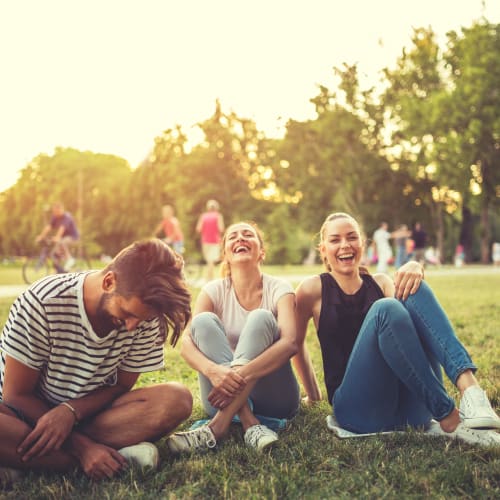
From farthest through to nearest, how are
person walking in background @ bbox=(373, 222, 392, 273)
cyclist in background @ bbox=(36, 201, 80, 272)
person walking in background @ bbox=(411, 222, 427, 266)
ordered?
person walking in background @ bbox=(411, 222, 427, 266)
person walking in background @ bbox=(373, 222, 392, 273)
cyclist in background @ bbox=(36, 201, 80, 272)

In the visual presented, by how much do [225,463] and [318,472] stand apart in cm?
46

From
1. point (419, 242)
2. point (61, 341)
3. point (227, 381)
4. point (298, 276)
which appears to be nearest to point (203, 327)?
point (227, 381)

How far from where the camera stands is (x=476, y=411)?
3129 mm

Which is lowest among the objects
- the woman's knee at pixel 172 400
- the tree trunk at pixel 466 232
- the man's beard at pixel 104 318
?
the woman's knee at pixel 172 400

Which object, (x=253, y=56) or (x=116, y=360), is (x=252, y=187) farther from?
(x=116, y=360)

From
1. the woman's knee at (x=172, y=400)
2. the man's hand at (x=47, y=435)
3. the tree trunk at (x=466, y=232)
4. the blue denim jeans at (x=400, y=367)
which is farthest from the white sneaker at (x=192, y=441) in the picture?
the tree trunk at (x=466, y=232)

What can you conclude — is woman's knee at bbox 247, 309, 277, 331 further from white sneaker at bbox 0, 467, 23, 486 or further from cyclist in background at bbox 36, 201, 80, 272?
cyclist in background at bbox 36, 201, 80, 272

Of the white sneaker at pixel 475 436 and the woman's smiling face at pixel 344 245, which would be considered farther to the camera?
the woman's smiling face at pixel 344 245

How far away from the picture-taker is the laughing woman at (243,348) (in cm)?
331

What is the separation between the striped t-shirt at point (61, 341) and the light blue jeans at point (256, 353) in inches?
22.3

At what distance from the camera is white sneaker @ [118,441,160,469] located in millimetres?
2959

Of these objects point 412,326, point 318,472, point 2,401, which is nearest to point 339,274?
point 412,326

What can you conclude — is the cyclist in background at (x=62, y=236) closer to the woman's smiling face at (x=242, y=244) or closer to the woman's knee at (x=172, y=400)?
the woman's smiling face at (x=242, y=244)

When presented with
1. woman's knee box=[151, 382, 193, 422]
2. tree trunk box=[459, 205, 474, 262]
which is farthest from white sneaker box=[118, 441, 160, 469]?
tree trunk box=[459, 205, 474, 262]
